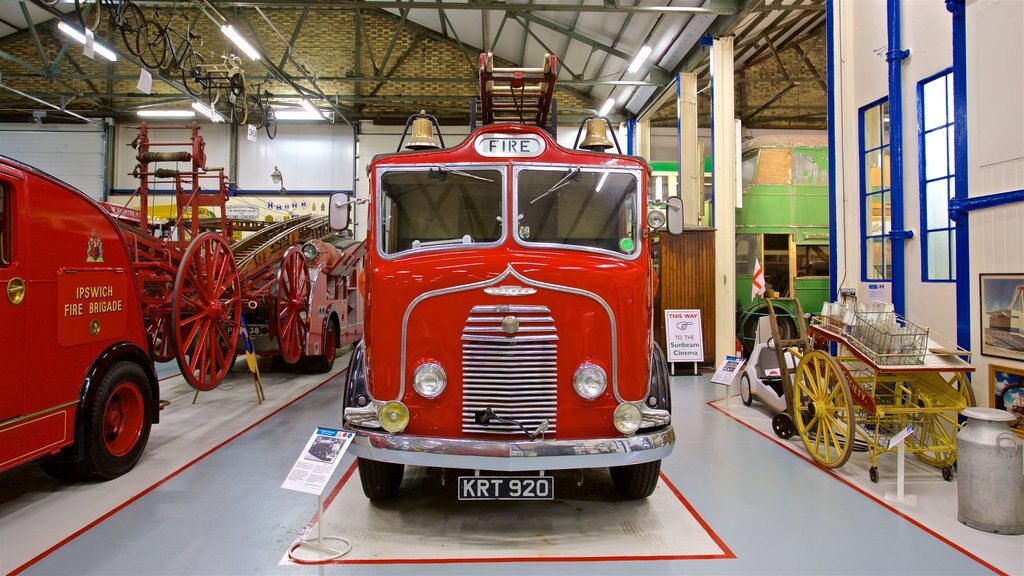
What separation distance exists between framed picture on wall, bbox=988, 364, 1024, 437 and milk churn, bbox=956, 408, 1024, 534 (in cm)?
97

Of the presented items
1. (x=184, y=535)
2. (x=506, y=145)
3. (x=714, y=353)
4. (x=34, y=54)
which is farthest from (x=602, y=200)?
(x=34, y=54)


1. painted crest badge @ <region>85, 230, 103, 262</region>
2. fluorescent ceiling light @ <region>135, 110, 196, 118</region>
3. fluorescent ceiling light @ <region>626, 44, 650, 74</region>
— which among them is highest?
fluorescent ceiling light @ <region>135, 110, 196, 118</region>

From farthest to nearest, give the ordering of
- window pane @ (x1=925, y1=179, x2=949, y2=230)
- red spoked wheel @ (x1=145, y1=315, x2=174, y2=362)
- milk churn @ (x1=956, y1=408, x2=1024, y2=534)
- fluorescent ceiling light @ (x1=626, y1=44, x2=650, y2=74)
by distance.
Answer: fluorescent ceiling light @ (x1=626, y1=44, x2=650, y2=74)
red spoked wheel @ (x1=145, y1=315, x2=174, y2=362)
window pane @ (x1=925, y1=179, x2=949, y2=230)
milk churn @ (x1=956, y1=408, x2=1024, y2=534)

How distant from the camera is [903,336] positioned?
12.3 feet

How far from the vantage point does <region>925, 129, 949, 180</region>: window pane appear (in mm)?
4602

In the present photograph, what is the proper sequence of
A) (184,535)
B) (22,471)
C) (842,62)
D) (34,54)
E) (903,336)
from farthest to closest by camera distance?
1. (34,54)
2. (842,62)
3. (22,471)
4. (903,336)
5. (184,535)

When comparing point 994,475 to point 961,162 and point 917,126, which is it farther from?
point 917,126

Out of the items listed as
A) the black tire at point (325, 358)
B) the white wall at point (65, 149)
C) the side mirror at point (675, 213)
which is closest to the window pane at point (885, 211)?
the side mirror at point (675, 213)

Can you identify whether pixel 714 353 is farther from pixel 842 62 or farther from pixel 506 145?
pixel 506 145

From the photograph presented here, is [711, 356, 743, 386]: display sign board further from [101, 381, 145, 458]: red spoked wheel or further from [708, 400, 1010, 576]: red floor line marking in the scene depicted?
[101, 381, 145, 458]: red spoked wheel

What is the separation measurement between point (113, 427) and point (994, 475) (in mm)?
5713

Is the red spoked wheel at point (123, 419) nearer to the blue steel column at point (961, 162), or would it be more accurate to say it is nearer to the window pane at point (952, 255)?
the blue steel column at point (961, 162)

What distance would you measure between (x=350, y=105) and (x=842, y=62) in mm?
12975

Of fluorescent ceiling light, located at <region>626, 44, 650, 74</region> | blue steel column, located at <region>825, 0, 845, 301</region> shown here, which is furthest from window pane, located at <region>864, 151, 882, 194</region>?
fluorescent ceiling light, located at <region>626, 44, 650, 74</region>
